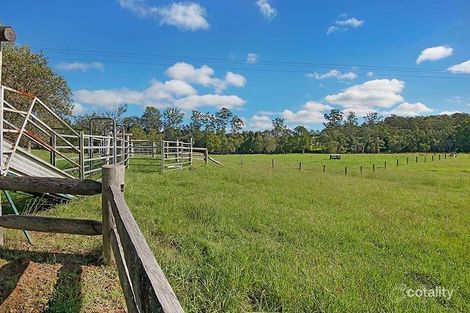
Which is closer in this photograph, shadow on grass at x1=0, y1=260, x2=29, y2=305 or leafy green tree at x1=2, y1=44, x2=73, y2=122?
shadow on grass at x1=0, y1=260, x2=29, y2=305

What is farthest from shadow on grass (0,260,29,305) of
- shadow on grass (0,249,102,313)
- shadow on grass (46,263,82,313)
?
shadow on grass (46,263,82,313)

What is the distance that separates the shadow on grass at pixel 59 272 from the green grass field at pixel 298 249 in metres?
0.46

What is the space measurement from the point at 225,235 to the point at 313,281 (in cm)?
194

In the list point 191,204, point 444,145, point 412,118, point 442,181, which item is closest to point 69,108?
point 191,204

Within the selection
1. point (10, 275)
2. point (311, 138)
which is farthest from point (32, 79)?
point (311, 138)

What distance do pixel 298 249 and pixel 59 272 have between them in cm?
307

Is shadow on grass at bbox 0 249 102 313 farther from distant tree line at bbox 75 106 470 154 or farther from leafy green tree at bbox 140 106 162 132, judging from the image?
leafy green tree at bbox 140 106 162 132

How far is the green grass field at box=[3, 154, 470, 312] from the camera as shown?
3312 mm

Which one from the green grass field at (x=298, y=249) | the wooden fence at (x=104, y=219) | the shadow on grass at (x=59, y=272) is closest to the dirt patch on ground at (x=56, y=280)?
the shadow on grass at (x=59, y=272)

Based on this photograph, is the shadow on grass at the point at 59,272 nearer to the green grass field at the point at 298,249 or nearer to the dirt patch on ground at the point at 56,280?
the dirt patch on ground at the point at 56,280

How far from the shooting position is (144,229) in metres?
5.11

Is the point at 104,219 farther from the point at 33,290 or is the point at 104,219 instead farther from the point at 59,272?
the point at 33,290

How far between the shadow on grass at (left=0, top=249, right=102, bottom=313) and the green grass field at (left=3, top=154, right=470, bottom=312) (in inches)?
18.1

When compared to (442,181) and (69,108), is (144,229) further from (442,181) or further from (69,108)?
(69,108)
